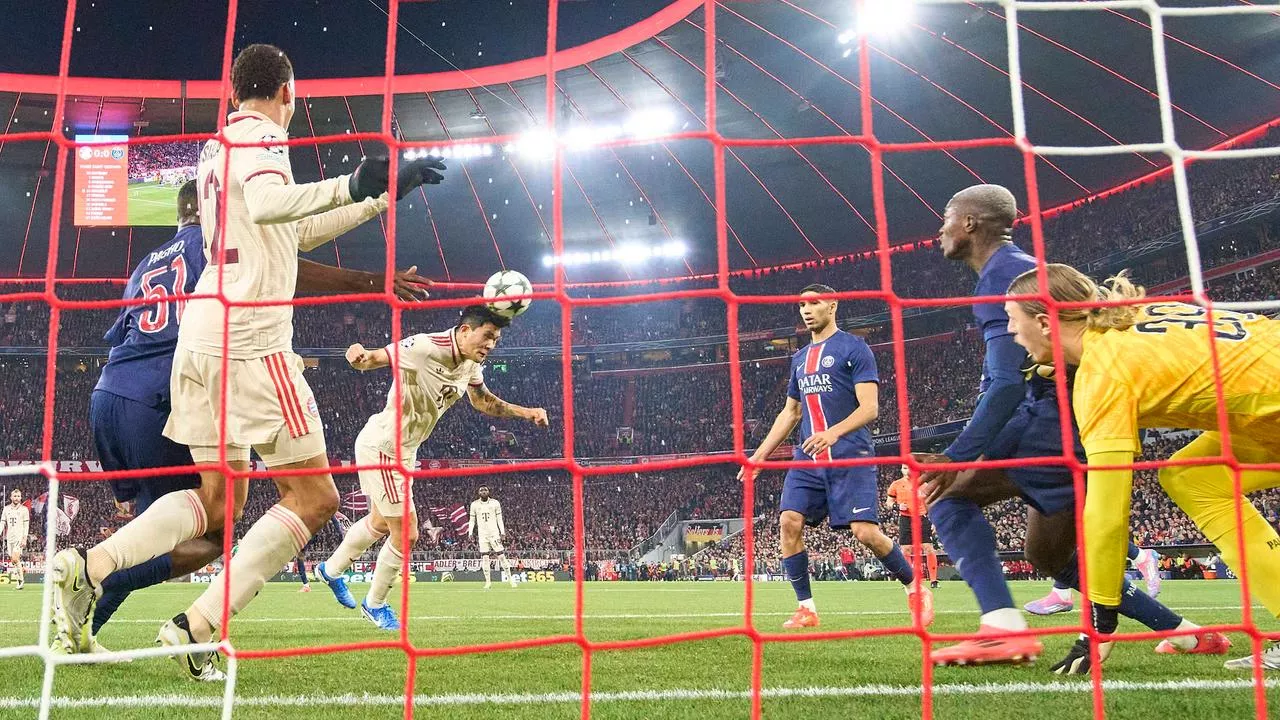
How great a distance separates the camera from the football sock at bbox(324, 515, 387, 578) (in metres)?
6.04

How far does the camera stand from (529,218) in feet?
79.7

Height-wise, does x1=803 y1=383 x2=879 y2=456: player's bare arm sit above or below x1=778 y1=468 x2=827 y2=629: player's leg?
above

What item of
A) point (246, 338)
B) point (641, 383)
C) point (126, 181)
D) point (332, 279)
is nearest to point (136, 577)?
point (246, 338)

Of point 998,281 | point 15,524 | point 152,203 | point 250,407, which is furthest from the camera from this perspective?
point 152,203

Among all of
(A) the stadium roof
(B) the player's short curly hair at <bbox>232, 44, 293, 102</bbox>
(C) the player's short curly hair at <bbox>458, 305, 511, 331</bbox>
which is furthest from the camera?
(A) the stadium roof

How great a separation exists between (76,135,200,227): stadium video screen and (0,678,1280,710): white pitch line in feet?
56.0

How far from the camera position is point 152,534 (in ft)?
10.7

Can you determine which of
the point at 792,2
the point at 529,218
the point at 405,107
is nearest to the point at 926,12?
the point at 792,2

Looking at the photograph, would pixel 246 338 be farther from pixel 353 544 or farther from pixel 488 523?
pixel 488 523

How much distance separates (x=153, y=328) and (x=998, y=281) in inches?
137

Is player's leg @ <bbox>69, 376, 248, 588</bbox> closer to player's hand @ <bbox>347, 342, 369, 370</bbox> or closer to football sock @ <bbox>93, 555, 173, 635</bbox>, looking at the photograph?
football sock @ <bbox>93, 555, 173, 635</bbox>

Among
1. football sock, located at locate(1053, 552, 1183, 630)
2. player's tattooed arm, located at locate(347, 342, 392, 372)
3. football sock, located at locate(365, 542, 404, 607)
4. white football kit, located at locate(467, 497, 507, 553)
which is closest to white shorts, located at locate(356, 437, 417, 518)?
football sock, located at locate(365, 542, 404, 607)

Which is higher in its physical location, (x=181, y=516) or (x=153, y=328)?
(x=153, y=328)

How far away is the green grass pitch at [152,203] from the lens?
17.9 m
